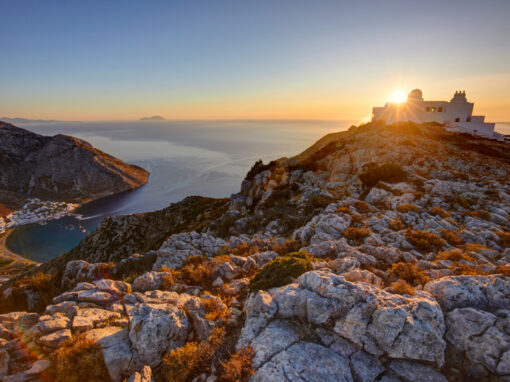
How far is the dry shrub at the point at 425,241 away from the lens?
1280 centimetres

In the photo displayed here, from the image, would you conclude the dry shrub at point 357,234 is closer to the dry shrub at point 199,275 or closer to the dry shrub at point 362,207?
the dry shrub at point 362,207

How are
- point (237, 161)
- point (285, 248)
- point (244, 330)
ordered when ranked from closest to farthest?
1. point (244, 330)
2. point (285, 248)
3. point (237, 161)

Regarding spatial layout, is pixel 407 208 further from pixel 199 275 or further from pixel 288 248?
pixel 199 275

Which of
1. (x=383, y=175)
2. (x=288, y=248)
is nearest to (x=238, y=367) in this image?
(x=288, y=248)

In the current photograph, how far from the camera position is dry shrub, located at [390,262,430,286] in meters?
9.29

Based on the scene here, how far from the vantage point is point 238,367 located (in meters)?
5.97

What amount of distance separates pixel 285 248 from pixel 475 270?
9.08 metres

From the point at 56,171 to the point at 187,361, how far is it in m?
195

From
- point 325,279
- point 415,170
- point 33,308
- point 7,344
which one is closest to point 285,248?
point 325,279

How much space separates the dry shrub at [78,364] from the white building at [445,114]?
76240 millimetres

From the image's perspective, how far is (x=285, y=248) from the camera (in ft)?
49.2

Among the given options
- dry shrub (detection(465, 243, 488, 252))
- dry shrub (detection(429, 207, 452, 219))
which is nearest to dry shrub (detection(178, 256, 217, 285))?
dry shrub (detection(465, 243, 488, 252))

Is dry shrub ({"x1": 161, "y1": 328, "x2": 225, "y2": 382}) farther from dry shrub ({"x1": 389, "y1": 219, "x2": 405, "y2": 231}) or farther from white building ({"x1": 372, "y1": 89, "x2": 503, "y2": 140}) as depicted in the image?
white building ({"x1": 372, "y1": 89, "x2": 503, "y2": 140})

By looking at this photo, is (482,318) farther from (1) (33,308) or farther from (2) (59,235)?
(2) (59,235)
